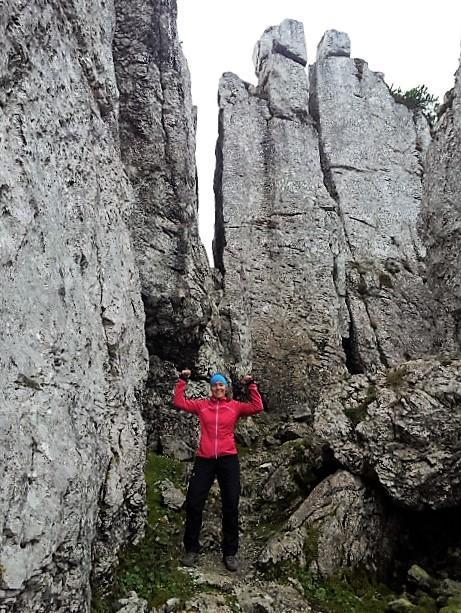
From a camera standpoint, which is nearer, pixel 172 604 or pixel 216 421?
pixel 172 604

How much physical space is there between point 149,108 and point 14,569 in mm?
13081

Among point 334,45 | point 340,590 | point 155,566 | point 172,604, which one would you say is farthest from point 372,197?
point 172,604

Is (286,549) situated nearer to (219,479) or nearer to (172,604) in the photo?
(219,479)

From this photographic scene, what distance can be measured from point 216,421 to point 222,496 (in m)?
1.29

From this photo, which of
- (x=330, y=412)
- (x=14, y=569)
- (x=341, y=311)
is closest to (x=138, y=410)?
(x=330, y=412)

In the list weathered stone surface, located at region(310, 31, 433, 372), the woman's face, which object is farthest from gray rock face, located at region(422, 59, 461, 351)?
weathered stone surface, located at region(310, 31, 433, 372)

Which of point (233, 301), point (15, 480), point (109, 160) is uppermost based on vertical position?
point (109, 160)

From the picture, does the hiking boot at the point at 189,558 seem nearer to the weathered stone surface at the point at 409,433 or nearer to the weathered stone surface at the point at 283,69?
the weathered stone surface at the point at 409,433

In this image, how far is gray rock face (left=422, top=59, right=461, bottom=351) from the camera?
14180 millimetres

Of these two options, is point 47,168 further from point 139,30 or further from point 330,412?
point 139,30

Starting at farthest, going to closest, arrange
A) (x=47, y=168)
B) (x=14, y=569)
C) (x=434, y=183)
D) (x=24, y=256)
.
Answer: (x=434, y=183) → (x=47, y=168) → (x=24, y=256) → (x=14, y=569)

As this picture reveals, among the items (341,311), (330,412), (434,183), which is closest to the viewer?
(330,412)

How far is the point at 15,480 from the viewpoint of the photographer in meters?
6.30

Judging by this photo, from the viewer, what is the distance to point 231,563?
949 centimetres
